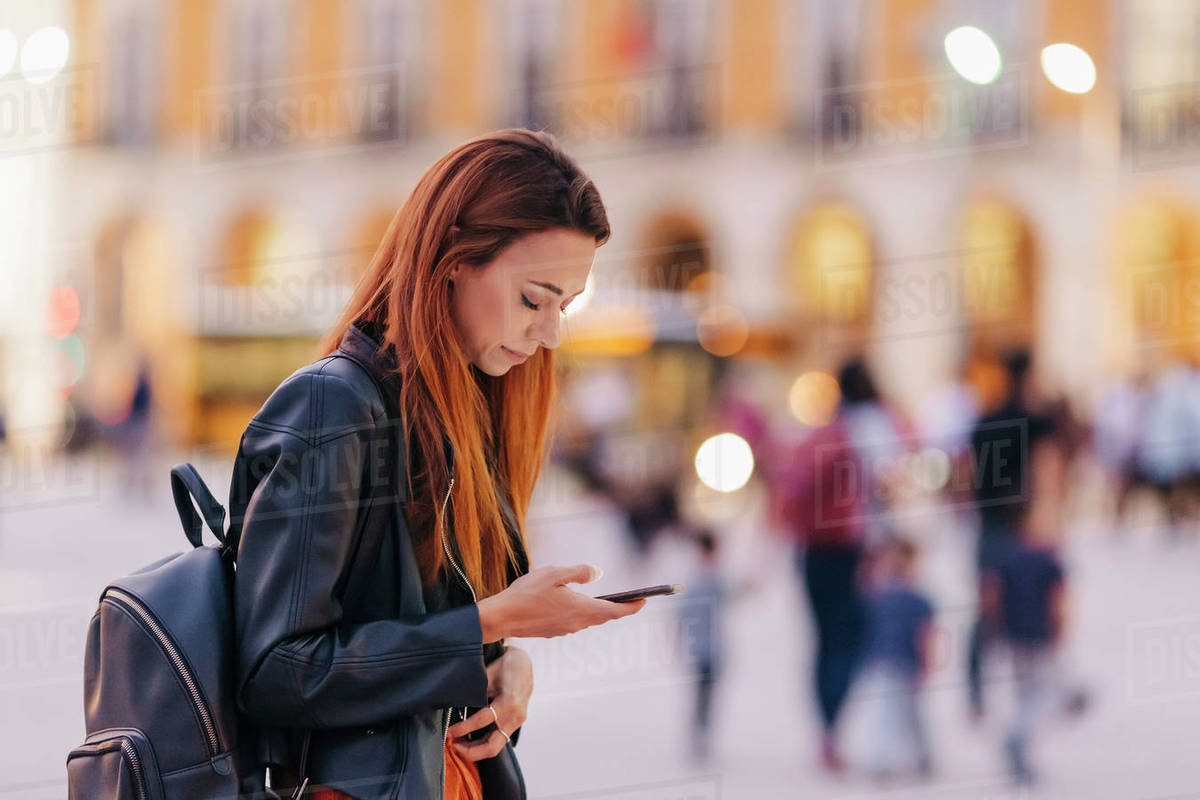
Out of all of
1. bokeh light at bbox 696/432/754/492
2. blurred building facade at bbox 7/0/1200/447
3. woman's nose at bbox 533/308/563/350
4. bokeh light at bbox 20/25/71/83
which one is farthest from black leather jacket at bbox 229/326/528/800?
bokeh light at bbox 20/25/71/83

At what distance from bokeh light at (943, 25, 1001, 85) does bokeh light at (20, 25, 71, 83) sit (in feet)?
60.2

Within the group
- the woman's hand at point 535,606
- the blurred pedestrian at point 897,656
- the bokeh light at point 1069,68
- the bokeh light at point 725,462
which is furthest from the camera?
the bokeh light at point 725,462

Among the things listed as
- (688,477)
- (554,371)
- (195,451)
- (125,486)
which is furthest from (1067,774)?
(195,451)

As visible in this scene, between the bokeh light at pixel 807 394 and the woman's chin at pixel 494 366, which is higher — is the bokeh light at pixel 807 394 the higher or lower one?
the higher one

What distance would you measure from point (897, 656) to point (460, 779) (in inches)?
170

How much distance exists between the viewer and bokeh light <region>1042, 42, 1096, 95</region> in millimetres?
4910

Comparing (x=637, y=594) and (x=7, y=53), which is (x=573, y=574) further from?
(x=7, y=53)

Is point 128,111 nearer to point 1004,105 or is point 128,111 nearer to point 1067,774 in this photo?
point 1004,105

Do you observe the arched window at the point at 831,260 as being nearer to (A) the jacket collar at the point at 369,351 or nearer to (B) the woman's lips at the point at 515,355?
(B) the woman's lips at the point at 515,355

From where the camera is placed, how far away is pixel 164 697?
162cm

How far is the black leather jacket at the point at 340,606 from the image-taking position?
5.36 ft

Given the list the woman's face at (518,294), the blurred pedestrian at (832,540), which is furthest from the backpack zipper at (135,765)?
the blurred pedestrian at (832,540)

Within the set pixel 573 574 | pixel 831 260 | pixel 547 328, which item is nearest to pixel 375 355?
pixel 547 328

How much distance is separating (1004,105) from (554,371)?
79.1 feet
